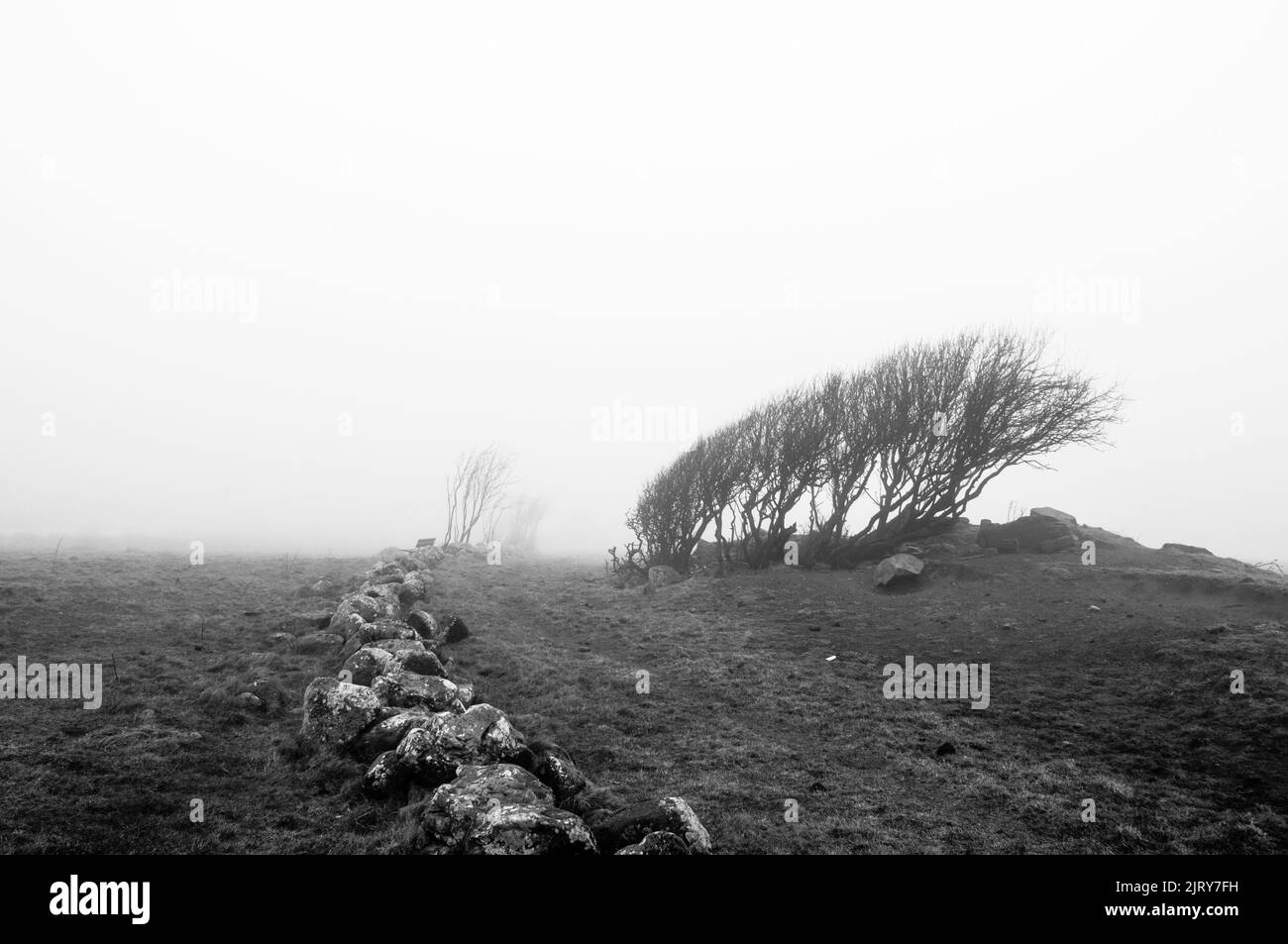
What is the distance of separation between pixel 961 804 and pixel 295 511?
108239mm

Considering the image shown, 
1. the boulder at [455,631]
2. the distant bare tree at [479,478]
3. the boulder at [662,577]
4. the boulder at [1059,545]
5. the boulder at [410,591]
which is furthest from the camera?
the distant bare tree at [479,478]

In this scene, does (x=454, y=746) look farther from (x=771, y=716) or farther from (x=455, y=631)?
(x=455, y=631)

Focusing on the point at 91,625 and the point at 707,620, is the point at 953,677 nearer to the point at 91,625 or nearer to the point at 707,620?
the point at 707,620

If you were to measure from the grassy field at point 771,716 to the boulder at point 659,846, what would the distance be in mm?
1662

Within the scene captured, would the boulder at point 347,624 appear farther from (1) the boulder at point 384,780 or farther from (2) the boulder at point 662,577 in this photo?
(2) the boulder at point 662,577

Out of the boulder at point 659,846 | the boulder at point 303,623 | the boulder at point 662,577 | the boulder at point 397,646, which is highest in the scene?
the boulder at point 397,646

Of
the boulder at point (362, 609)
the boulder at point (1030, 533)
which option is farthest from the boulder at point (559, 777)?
the boulder at point (1030, 533)

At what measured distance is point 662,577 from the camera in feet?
106

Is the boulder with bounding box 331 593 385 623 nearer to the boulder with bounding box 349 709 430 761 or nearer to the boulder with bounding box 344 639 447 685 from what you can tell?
the boulder with bounding box 344 639 447 685

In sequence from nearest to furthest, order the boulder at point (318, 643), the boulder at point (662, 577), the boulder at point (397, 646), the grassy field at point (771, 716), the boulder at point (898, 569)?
1. the grassy field at point (771, 716)
2. the boulder at point (397, 646)
3. the boulder at point (318, 643)
4. the boulder at point (898, 569)
5. the boulder at point (662, 577)

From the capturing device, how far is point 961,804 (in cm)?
841

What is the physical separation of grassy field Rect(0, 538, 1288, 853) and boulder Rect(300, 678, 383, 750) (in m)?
0.48

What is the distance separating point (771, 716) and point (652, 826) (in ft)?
23.1

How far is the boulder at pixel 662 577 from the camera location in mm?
31634
